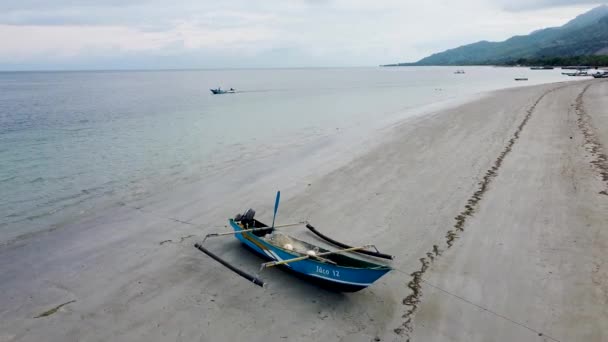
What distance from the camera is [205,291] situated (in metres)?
9.91

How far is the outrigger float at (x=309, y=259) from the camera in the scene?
28.9 ft

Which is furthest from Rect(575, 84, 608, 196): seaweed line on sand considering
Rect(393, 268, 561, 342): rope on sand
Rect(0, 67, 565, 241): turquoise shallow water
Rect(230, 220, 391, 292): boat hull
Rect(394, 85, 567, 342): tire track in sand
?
Rect(0, 67, 565, 241): turquoise shallow water

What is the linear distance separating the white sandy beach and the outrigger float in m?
0.32

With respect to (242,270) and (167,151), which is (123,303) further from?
(167,151)

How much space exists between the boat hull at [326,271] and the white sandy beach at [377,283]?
35cm

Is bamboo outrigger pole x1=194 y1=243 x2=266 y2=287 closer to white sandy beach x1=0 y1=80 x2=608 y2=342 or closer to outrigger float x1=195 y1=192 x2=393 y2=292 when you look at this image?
outrigger float x1=195 y1=192 x2=393 y2=292

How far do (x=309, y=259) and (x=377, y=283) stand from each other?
5.99 feet

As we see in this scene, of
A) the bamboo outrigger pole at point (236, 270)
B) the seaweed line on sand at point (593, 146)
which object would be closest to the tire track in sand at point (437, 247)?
the bamboo outrigger pole at point (236, 270)

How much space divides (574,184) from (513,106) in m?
28.0

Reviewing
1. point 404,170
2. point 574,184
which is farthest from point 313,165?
point 574,184

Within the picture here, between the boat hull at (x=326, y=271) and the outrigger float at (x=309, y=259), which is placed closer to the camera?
the boat hull at (x=326, y=271)

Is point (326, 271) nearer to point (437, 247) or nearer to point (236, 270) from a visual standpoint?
point (236, 270)

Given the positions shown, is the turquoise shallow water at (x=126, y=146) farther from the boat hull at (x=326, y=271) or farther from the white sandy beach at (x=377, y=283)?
the boat hull at (x=326, y=271)

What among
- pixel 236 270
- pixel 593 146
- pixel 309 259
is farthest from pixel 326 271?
pixel 593 146
